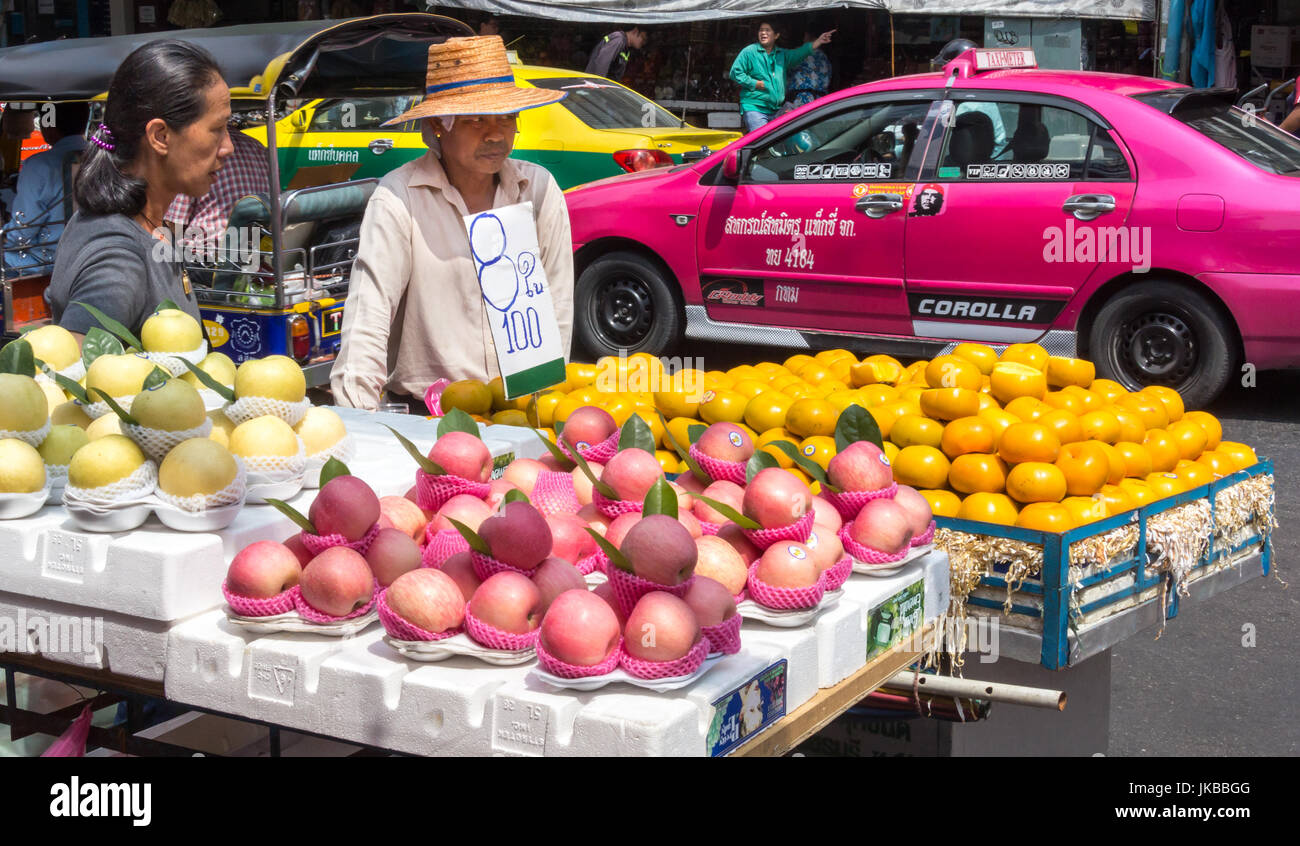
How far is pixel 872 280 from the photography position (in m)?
7.75

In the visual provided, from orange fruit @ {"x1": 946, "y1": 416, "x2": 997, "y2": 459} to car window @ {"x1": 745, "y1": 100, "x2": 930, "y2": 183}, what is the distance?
4.19 metres

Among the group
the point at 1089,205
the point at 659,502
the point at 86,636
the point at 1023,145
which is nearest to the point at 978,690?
the point at 659,502

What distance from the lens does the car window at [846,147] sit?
778cm

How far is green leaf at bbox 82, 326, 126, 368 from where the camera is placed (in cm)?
290

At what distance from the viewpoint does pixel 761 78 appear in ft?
45.4

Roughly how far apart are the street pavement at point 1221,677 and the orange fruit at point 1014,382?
0.95 meters

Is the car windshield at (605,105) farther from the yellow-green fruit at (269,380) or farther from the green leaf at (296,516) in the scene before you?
the green leaf at (296,516)

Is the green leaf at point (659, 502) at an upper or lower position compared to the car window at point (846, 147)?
lower

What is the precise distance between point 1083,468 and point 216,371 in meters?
2.24

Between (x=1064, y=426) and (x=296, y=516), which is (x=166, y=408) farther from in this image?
(x=1064, y=426)

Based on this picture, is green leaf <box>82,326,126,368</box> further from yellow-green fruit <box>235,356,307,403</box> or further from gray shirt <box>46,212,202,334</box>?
yellow-green fruit <box>235,356,307,403</box>

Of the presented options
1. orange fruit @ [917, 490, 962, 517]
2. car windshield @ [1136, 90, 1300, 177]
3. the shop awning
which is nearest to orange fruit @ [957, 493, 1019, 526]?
orange fruit @ [917, 490, 962, 517]

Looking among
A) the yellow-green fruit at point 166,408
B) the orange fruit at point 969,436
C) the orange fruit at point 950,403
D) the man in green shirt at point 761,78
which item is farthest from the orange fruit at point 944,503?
the man in green shirt at point 761,78

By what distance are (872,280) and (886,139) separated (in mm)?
816
